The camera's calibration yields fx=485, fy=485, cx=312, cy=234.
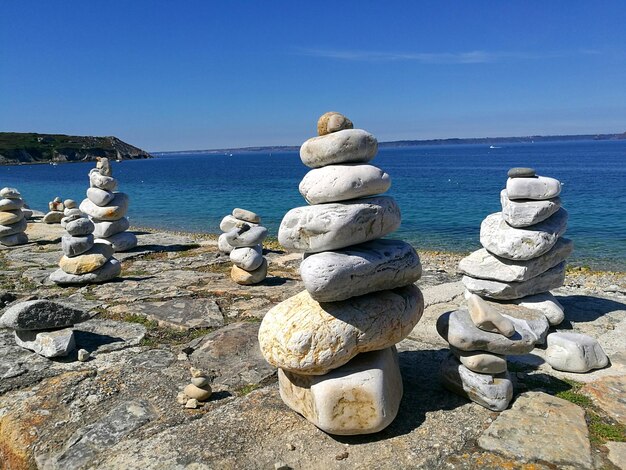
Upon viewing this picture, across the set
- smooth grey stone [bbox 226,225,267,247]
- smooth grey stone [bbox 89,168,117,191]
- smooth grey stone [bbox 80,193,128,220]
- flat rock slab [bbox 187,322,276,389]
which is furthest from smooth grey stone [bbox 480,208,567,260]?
smooth grey stone [bbox 89,168,117,191]

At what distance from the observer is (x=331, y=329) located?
450cm

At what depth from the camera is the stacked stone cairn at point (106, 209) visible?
13094mm

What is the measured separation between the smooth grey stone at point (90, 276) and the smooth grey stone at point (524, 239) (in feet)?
24.3

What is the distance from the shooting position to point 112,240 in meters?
13.3

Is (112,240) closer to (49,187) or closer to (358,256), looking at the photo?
(358,256)

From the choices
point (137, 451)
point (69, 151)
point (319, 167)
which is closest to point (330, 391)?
point (137, 451)

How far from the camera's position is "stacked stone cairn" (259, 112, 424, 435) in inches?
175

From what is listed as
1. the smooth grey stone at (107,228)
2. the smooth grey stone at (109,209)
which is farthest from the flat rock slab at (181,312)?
the smooth grey stone at (109,209)

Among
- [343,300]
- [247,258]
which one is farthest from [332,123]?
[247,258]

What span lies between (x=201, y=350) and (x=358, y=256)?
3011mm

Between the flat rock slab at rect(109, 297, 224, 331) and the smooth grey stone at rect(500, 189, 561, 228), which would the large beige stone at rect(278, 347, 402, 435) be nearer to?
the flat rock slab at rect(109, 297, 224, 331)

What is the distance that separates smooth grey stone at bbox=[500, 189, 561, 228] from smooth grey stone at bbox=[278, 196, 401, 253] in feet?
10.4

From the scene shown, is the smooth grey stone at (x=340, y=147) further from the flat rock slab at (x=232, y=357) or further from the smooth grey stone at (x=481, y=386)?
the flat rock slab at (x=232, y=357)

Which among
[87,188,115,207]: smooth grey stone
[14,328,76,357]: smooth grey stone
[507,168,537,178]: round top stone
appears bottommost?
[14,328,76,357]: smooth grey stone
